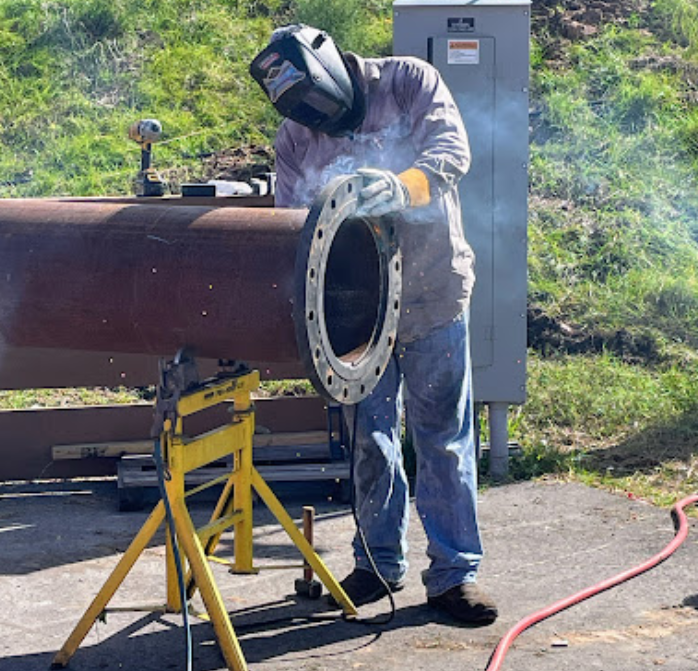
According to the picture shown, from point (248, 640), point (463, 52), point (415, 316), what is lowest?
point (248, 640)

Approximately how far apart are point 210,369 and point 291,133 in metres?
1.81

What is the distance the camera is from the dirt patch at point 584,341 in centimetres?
797

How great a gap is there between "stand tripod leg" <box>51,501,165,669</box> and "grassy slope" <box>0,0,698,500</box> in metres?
3.10

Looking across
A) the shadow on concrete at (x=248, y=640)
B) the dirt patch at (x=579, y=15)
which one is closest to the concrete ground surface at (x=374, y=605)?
the shadow on concrete at (x=248, y=640)

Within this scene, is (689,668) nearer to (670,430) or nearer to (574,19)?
(670,430)

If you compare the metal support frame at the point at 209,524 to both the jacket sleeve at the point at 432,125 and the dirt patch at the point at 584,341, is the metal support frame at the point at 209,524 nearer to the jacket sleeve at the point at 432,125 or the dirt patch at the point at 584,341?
the jacket sleeve at the point at 432,125

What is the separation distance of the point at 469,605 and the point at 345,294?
1.15m

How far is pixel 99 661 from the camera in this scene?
436cm

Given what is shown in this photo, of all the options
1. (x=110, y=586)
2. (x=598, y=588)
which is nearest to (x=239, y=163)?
(x=598, y=588)

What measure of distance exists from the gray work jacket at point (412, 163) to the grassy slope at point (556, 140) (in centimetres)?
238

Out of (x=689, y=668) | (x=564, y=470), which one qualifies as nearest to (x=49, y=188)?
(x=564, y=470)

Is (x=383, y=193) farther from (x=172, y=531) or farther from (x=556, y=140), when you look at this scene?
(x=556, y=140)

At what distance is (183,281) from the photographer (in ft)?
12.5

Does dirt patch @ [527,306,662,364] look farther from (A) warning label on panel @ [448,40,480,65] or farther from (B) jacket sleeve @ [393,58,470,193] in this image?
(B) jacket sleeve @ [393,58,470,193]
